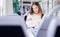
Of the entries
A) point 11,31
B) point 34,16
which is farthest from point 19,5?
point 11,31

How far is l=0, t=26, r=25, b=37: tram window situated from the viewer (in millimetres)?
851

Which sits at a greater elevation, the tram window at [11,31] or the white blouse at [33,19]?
the tram window at [11,31]

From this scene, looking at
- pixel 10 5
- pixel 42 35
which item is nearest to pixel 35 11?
pixel 10 5

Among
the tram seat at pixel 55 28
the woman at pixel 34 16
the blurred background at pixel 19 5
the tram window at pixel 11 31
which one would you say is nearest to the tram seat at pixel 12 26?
the tram window at pixel 11 31

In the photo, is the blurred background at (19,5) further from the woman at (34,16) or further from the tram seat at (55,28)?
the tram seat at (55,28)

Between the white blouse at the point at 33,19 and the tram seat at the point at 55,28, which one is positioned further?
the white blouse at the point at 33,19

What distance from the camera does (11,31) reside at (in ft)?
2.88

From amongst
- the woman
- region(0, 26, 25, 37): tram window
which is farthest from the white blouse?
region(0, 26, 25, 37): tram window

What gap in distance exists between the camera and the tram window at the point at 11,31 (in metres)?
0.85

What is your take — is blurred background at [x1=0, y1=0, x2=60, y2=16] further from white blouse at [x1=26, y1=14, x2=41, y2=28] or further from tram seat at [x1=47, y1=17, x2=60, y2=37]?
tram seat at [x1=47, y1=17, x2=60, y2=37]

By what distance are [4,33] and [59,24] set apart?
11.3 inches

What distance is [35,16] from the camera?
3605mm

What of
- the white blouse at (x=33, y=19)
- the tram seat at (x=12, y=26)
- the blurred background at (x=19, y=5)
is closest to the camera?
the tram seat at (x=12, y=26)

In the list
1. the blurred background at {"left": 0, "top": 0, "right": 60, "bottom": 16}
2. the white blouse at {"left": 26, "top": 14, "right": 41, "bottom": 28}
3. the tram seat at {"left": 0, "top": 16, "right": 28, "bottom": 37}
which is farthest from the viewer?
the blurred background at {"left": 0, "top": 0, "right": 60, "bottom": 16}
